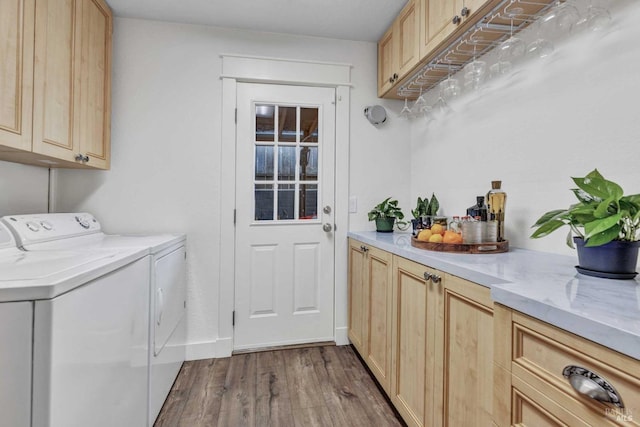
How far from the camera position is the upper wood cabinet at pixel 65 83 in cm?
135

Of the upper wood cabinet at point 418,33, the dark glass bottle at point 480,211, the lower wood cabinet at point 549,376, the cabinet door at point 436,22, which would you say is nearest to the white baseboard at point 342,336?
the dark glass bottle at point 480,211

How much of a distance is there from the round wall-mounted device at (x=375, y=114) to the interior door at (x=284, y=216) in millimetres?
286

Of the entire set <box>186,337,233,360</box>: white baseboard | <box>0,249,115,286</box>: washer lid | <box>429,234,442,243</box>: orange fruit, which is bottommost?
<box>186,337,233,360</box>: white baseboard

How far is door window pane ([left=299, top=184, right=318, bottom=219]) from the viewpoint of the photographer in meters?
2.41

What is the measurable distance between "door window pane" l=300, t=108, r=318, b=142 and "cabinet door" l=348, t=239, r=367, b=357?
0.88 meters

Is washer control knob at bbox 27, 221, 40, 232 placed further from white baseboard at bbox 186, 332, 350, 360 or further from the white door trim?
white baseboard at bbox 186, 332, 350, 360

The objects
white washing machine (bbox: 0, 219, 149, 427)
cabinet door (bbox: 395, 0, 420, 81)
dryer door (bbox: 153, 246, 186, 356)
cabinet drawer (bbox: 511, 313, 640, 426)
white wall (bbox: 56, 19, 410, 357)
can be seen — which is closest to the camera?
cabinet drawer (bbox: 511, 313, 640, 426)

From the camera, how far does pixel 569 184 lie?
4.18 feet

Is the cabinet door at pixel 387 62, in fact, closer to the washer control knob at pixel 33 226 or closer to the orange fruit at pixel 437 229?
the orange fruit at pixel 437 229

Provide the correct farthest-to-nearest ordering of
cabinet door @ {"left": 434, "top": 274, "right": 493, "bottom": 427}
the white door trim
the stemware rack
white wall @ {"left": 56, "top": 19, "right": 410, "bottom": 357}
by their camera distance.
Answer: the white door trim
white wall @ {"left": 56, "top": 19, "right": 410, "bottom": 357}
the stemware rack
cabinet door @ {"left": 434, "top": 274, "right": 493, "bottom": 427}

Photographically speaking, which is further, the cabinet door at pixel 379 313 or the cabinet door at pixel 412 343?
the cabinet door at pixel 379 313

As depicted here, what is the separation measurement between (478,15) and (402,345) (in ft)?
5.11

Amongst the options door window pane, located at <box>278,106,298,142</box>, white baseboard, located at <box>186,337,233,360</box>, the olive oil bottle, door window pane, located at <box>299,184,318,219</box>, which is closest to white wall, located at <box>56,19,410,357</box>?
white baseboard, located at <box>186,337,233,360</box>

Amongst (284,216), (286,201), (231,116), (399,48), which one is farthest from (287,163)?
(399,48)
